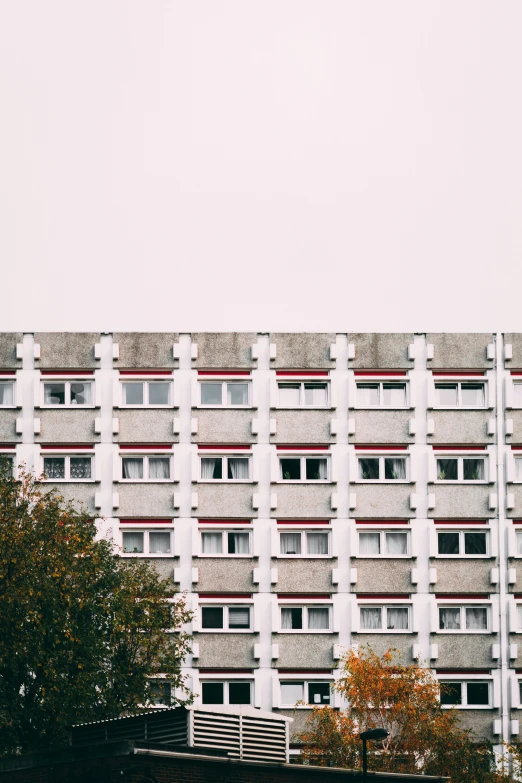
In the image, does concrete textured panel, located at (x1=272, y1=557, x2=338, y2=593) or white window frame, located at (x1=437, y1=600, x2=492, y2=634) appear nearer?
white window frame, located at (x1=437, y1=600, x2=492, y2=634)

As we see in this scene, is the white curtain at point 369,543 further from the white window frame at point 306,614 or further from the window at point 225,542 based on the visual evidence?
the window at point 225,542

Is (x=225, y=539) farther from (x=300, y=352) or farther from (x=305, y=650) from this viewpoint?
(x=300, y=352)

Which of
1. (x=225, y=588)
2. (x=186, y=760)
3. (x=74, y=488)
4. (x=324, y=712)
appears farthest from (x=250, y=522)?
(x=186, y=760)

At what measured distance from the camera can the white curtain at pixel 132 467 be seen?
77250 millimetres

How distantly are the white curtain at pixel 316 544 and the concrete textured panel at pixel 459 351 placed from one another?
1005 cm

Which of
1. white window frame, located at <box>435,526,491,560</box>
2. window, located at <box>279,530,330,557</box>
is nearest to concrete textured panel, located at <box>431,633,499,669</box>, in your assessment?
white window frame, located at <box>435,526,491,560</box>

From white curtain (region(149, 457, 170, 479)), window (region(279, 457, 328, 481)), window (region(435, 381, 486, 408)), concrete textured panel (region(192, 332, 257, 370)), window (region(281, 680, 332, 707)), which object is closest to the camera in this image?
window (region(281, 680, 332, 707))

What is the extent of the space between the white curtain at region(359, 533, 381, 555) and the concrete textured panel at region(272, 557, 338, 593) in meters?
1.55

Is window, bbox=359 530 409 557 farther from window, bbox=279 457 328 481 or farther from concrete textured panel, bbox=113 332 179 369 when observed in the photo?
concrete textured panel, bbox=113 332 179 369

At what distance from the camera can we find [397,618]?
251 ft

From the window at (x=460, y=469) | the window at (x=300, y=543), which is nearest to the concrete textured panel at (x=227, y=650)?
the window at (x=300, y=543)

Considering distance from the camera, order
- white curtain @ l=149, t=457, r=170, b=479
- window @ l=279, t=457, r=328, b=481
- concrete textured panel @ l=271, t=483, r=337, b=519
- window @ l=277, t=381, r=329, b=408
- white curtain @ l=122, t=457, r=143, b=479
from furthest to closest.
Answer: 1. window @ l=277, t=381, r=329, b=408
2. window @ l=279, t=457, r=328, b=481
3. white curtain @ l=149, t=457, r=170, b=479
4. white curtain @ l=122, t=457, r=143, b=479
5. concrete textured panel @ l=271, t=483, r=337, b=519

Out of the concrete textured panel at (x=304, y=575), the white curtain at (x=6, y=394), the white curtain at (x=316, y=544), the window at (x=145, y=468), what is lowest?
the concrete textured panel at (x=304, y=575)

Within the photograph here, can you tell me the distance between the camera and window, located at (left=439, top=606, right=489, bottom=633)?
76.3 meters
